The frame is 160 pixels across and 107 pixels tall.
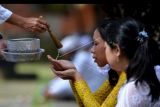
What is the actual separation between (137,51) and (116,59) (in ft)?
0.40

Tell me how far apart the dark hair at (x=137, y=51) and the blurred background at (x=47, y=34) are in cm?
74

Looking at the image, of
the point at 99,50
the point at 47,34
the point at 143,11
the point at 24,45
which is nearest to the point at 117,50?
the point at 99,50

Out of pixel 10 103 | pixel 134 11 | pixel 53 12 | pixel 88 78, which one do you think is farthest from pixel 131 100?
pixel 53 12

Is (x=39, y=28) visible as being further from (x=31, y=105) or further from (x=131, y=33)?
(x=31, y=105)

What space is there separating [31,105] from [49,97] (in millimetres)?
651

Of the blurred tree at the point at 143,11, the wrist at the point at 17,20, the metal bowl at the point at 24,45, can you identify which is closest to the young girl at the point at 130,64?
the metal bowl at the point at 24,45

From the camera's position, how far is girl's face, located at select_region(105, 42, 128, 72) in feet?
12.4

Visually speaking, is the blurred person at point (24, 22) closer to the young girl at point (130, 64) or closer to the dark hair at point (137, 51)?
the young girl at point (130, 64)

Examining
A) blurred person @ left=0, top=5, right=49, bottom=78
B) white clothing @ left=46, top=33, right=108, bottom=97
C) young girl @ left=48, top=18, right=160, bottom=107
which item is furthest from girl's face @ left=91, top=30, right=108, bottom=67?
white clothing @ left=46, top=33, right=108, bottom=97

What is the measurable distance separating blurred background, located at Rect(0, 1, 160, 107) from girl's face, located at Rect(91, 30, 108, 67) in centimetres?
49

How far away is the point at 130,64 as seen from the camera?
375 centimetres

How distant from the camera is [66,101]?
13891 mm

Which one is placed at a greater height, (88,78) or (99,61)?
(99,61)

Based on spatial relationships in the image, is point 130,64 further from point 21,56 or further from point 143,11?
point 143,11
